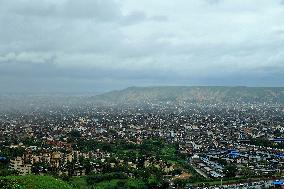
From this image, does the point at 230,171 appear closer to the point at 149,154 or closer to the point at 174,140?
the point at 149,154

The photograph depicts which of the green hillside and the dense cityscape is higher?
the green hillside

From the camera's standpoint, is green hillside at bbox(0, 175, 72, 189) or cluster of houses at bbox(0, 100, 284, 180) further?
cluster of houses at bbox(0, 100, 284, 180)

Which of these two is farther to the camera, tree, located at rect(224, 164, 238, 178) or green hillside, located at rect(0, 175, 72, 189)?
tree, located at rect(224, 164, 238, 178)

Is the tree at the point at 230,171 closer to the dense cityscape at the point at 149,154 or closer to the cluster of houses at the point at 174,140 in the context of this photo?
the dense cityscape at the point at 149,154

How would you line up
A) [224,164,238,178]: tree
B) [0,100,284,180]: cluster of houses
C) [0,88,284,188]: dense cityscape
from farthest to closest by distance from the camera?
1. [0,100,284,180]: cluster of houses
2. [224,164,238,178]: tree
3. [0,88,284,188]: dense cityscape

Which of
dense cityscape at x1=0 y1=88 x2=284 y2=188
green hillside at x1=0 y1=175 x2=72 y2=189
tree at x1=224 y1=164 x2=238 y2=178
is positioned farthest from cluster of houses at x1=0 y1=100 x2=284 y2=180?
green hillside at x1=0 y1=175 x2=72 y2=189

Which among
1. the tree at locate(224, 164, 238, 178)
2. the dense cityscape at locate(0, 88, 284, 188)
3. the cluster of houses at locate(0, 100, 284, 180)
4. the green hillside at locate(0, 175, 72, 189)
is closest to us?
the green hillside at locate(0, 175, 72, 189)

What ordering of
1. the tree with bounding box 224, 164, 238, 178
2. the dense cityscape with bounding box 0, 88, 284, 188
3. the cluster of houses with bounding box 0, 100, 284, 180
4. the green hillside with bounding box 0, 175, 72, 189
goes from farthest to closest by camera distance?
1. the cluster of houses with bounding box 0, 100, 284, 180
2. the tree with bounding box 224, 164, 238, 178
3. the dense cityscape with bounding box 0, 88, 284, 188
4. the green hillside with bounding box 0, 175, 72, 189

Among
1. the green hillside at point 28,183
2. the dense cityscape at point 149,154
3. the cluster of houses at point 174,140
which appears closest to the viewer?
the green hillside at point 28,183

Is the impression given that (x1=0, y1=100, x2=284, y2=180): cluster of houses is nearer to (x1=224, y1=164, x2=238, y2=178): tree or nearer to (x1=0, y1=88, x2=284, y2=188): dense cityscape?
(x1=0, y1=88, x2=284, y2=188): dense cityscape

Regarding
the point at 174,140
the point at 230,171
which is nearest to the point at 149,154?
the point at 230,171

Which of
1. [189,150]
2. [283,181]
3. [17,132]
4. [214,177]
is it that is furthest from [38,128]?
[283,181]

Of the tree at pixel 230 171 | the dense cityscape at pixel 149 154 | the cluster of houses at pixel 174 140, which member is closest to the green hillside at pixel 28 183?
the dense cityscape at pixel 149 154
